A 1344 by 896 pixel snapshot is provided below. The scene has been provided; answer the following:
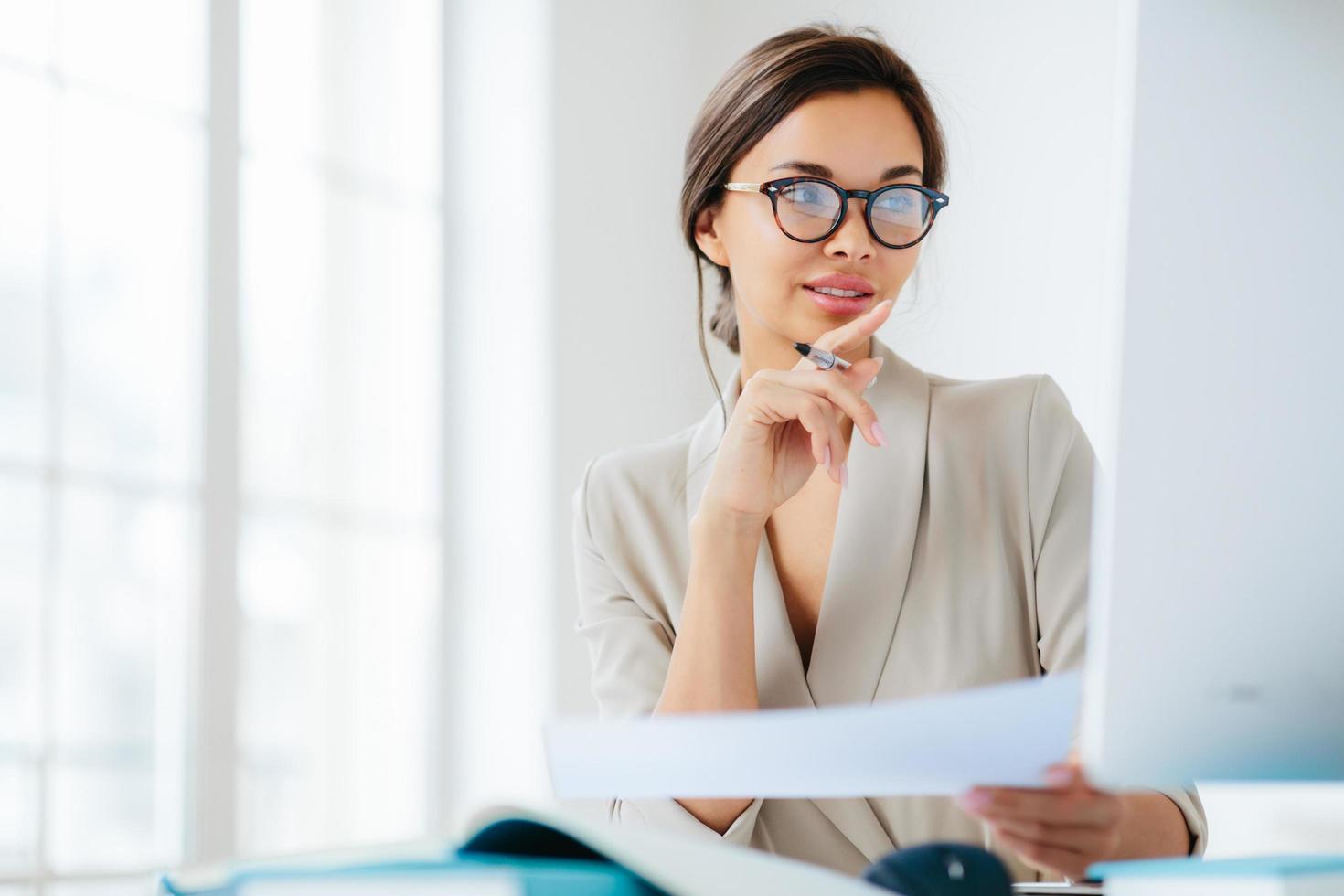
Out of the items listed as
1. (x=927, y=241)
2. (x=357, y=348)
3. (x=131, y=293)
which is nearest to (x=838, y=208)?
(x=927, y=241)

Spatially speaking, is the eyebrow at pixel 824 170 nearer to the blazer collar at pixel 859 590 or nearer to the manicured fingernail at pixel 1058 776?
the blazer collar at pixel 859 590

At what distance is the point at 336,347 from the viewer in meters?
3.37

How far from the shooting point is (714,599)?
1326 mm

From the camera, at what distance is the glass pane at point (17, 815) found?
96.8 inches

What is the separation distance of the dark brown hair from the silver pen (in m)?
0.27

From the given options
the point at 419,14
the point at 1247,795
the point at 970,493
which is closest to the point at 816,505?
the point at 970,493

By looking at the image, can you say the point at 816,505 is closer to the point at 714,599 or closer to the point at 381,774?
the point at 714,599

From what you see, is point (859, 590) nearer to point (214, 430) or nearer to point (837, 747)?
point (837, 747)

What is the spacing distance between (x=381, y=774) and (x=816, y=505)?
2.19 metres

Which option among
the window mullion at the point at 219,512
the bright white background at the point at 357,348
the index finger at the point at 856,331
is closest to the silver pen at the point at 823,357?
the index finger at the point at 856,331

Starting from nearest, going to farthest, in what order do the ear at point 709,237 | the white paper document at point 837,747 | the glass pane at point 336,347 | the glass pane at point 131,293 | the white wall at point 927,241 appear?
1. the white paper document at point 837,747
2. the ear at point 709,237
3. the glass pane at point 131,293
4. the white wall at point 927,241
5. the glass pane at point 336,347

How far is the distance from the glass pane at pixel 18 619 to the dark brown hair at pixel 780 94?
4.88 ft

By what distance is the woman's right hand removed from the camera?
1.21 metres

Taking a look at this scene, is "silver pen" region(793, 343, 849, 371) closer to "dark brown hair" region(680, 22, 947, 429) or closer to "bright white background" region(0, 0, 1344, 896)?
"dark brown hair" region(680, 22, 947, 429)
